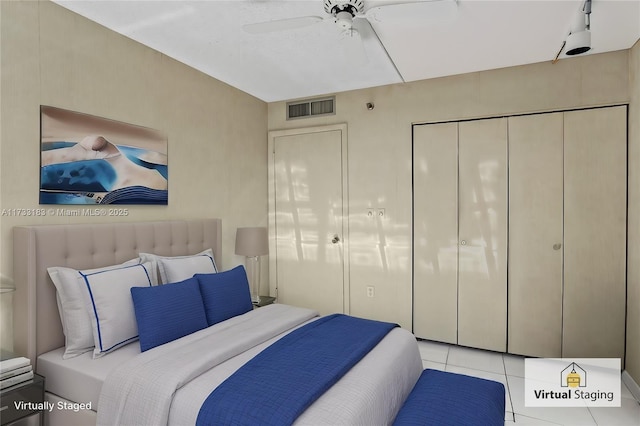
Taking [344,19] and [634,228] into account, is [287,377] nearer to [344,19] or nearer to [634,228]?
[344,19]

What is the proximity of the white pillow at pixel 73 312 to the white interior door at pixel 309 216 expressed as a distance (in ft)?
7.94

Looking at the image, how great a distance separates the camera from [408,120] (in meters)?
3.74

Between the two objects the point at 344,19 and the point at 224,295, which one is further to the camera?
the point at 224,295

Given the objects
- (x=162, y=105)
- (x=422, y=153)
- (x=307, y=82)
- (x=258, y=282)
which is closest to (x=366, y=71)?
(x=307, y=82)

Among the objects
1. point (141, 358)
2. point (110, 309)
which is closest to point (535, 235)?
point (141, 358)

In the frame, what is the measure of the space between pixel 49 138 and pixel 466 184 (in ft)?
10.9

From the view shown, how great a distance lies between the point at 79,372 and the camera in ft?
6.25

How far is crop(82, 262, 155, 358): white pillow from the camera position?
2.04m

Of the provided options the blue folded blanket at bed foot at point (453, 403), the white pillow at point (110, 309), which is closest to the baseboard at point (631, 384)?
the blue folded blanket at bed foot at point (453, 403)

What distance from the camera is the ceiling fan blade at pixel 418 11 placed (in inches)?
78.3

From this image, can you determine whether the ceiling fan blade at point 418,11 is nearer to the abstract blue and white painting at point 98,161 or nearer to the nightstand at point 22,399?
the abstract blue and white painting at point 98,161

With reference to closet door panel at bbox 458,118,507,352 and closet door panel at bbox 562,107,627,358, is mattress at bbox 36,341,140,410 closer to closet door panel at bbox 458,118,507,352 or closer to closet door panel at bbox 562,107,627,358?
closet door panel at bbox 458,118,507,352

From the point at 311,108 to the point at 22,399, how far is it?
3.49m

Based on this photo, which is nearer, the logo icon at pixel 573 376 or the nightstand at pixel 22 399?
the nightstand at pixel 22 399
